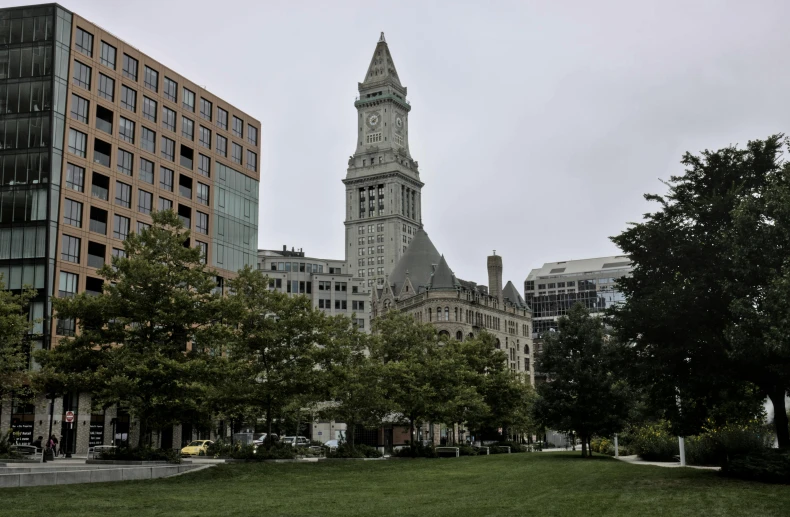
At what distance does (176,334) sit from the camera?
38719 millimetres

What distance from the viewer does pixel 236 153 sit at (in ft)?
283

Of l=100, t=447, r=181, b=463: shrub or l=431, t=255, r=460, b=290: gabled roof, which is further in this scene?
l=431, t=255, r=460, b=290: gabled roof

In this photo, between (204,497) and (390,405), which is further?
(390,405)

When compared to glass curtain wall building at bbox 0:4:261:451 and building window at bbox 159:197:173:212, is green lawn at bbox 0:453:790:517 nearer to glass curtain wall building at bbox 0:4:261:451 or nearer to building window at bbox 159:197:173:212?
glass curtain wall building at bbox 0:4:261:451

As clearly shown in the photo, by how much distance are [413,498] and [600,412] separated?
3352 centimetres

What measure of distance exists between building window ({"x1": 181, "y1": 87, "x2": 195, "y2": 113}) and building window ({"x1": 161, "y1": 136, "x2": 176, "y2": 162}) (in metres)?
4.89

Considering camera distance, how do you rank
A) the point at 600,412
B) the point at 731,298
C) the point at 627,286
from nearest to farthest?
the point at 731,298 < the point at 627,286 < the point at 600,412

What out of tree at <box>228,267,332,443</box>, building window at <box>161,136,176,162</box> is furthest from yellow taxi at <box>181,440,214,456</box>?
building window at <box>161,136,176,162</box>

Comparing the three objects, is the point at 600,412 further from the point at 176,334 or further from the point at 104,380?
the point at 104,380

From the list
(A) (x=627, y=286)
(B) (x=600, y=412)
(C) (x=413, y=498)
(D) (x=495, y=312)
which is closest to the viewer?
(C) (x=413, y=498)

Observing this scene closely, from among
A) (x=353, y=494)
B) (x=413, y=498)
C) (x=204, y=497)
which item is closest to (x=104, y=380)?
(x=204, y=497)

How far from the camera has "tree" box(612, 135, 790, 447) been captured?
90.6ft

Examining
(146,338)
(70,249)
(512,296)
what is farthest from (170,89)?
(512,296)

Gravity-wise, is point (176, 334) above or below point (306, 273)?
below
